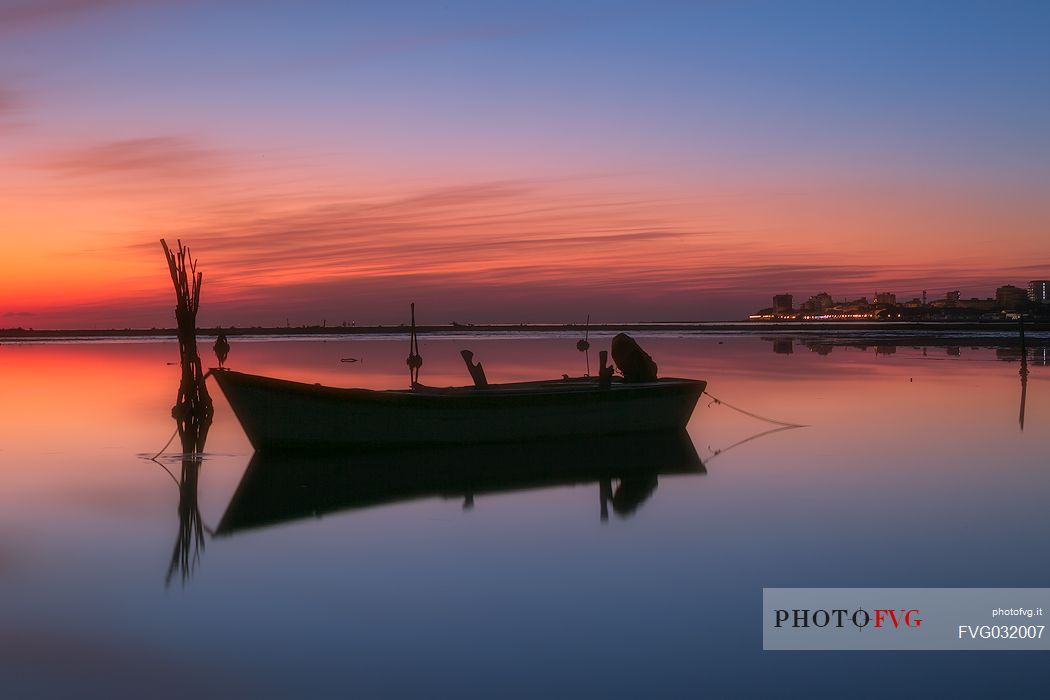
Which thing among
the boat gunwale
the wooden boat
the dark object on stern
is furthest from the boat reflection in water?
the dark object on stern

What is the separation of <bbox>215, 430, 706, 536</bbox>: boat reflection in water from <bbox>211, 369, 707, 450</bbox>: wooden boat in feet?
0.92

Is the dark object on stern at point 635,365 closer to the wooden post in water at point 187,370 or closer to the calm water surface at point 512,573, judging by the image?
the calm water surface at point 512,573

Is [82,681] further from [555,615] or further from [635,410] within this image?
[635,410]

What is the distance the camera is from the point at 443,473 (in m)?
16.9

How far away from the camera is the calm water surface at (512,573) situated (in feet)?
23.9

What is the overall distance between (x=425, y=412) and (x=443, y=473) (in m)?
2.07

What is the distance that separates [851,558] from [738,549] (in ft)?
4.18

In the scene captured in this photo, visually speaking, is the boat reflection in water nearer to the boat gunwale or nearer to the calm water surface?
the calm water surface

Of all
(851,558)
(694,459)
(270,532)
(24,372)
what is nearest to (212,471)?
(270,532)

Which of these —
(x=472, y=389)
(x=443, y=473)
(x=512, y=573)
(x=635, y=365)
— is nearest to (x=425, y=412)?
(x=443, y=473)

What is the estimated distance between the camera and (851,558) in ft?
34.2

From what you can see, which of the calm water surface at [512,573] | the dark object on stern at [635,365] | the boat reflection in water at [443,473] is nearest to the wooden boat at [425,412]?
the boat reflection in water at [443,473]

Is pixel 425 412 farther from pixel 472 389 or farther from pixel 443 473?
pixel 472 389

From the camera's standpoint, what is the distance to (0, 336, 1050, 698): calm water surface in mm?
7273
